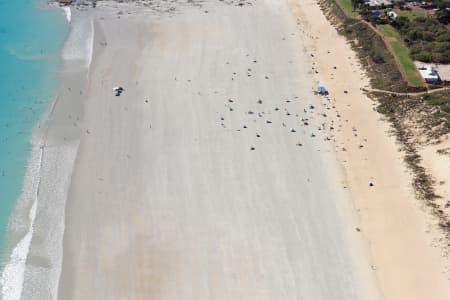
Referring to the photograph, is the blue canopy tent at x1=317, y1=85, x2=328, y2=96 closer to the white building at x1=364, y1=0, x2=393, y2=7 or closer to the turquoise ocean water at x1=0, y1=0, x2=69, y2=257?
the white building at x1=364, y1=0, x2=393, y2=7

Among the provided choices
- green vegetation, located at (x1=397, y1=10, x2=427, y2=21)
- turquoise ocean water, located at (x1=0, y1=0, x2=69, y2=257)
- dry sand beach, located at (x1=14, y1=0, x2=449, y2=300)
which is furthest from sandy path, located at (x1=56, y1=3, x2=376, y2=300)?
green vegetation, located at (x1=397, y1=10, x2=427, y2=21)

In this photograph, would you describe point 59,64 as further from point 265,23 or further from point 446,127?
point 446,127

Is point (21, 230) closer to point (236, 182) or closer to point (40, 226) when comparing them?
point (40, 226)

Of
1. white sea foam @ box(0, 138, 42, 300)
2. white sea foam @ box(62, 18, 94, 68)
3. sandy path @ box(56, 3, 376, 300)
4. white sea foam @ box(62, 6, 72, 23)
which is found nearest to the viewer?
sandy path @ box(56, 3, 376, 300)

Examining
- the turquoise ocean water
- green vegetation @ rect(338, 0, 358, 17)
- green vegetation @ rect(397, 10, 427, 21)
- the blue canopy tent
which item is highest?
green vegetation @ rect(397, 10, 427, 21)

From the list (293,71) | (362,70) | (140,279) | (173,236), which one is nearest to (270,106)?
(293,71)

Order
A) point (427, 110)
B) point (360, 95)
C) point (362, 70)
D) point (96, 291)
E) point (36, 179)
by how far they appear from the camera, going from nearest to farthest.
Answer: point (96, 291) < point (36, 179) < point (427, 110) < point (360, 95) < point (362, 70)
